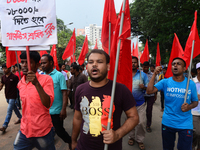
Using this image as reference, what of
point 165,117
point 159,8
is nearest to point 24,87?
point 165,117

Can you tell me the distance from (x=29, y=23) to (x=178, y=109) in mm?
2488

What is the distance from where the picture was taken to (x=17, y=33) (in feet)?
6.05

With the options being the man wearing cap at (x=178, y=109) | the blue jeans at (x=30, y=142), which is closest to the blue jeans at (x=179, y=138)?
the man wearing cap at (x=178, y=109)

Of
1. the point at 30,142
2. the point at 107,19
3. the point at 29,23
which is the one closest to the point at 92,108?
the point at 30,142

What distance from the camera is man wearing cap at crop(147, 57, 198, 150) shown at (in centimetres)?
237

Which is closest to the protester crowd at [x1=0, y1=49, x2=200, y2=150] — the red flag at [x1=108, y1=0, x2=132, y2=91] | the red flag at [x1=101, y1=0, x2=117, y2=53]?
the red flag at [x1=108, y1=0, x2=132, y2=91]

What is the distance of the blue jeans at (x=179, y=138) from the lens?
2.35 m

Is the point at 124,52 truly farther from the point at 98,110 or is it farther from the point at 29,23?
the point at 29,23

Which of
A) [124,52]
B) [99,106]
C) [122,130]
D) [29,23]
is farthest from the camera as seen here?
[124,52]

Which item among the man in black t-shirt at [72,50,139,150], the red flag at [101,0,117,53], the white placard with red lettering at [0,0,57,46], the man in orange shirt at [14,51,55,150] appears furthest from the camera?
the red flag at [101,0,117,53]

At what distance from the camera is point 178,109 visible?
8.05ft

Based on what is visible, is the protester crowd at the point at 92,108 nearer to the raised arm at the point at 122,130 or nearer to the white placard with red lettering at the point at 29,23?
the raised arm at the point at 122,130

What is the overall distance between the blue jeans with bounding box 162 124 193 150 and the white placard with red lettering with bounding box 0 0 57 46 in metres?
2.22

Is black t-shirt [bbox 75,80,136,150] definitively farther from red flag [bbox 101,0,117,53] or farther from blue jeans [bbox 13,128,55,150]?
red flag [bbox 101,0,117,53]
